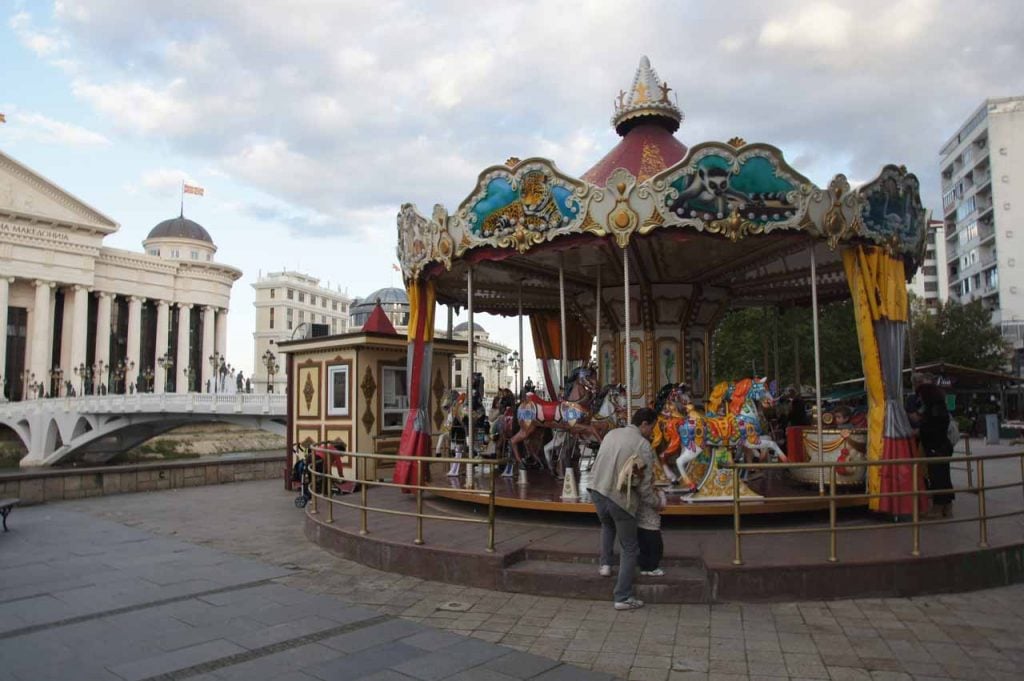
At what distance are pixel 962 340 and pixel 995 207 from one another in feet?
67.3

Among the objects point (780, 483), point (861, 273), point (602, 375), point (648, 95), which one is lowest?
point (780, 483)

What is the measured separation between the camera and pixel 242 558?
8750 mm

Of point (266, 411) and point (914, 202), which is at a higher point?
point (914, 202)

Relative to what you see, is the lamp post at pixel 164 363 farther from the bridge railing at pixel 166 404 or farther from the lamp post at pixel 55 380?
the bridge railing at pixel 166 404

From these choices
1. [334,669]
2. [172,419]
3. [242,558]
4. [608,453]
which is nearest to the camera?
[334,669]

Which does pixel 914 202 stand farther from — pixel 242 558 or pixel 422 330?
pixel 242 558

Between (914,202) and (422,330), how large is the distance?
24.8ft

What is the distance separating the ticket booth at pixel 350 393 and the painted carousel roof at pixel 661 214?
114 inches

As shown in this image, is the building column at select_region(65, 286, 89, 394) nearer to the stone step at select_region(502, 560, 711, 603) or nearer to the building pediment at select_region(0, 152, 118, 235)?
the building pediment at select_region(0, 152, 118, 235)

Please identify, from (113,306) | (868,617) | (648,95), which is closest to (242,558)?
(868,617)

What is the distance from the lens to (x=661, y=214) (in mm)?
8844

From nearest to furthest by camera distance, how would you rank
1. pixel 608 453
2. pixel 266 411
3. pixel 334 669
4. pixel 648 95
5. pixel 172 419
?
pixel 334 669, pixel 608 453, pixel 648 95, pixel 266 411, pixel 172 419

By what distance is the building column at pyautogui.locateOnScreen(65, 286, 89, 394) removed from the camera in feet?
205

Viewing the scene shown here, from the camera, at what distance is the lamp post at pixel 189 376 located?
71.6 m
